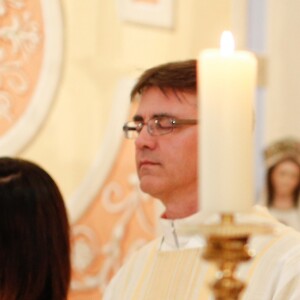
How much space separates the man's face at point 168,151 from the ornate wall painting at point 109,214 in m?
1.89

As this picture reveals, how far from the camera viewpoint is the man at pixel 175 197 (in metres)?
1.95

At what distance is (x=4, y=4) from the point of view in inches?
149

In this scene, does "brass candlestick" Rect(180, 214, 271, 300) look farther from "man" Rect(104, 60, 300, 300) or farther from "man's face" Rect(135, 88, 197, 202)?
"man's face" Rect(135, 88, 197, 202)

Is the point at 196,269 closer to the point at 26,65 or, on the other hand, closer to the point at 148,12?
the point at 26,65

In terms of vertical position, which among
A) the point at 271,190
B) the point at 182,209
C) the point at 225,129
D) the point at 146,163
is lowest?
the point at 271,190

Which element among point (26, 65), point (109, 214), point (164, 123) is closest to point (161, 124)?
point (164, 123)

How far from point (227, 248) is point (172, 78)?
4.11 ft

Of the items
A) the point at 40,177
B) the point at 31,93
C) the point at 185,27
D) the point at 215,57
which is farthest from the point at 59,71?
the point at 215,57

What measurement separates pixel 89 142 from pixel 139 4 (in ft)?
2.43

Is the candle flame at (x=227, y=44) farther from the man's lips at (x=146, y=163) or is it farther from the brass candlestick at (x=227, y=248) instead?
the man's lips at (x=146, y=163)

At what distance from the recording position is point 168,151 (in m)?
2.06

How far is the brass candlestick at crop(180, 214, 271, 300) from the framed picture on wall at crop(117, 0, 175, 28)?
10.7ft

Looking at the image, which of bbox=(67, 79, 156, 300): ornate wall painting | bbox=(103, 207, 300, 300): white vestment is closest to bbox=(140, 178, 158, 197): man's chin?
bbox=(103, 207, 300, 300): white vestment

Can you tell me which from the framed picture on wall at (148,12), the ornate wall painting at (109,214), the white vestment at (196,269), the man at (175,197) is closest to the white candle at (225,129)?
the white vestment at (196,269)
